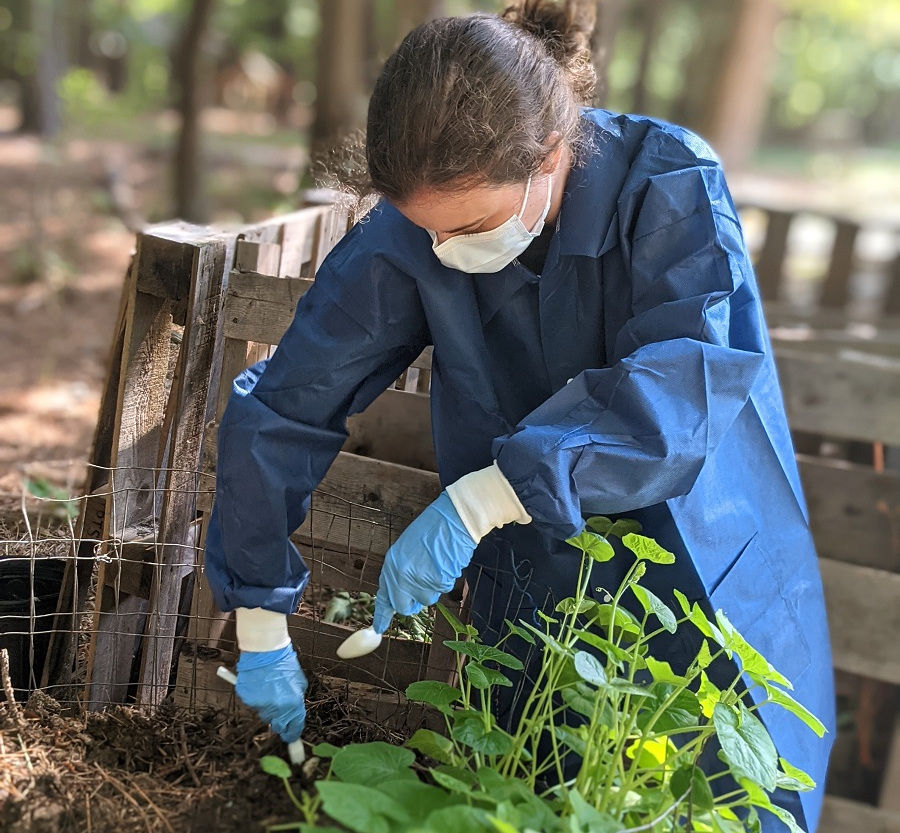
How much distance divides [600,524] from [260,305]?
0.97 meters

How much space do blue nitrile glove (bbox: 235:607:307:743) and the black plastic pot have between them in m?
0.86

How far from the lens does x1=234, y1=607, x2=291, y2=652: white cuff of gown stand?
→ 1741 millimetres

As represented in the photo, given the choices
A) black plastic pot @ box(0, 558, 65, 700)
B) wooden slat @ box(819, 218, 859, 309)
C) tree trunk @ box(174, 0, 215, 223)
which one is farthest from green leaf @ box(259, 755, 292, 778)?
tree trunk @ box(174, 0, 215, 223)

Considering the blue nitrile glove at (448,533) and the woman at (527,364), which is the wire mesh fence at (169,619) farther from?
the blue nitrile glove at (448,533)

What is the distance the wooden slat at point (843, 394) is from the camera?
3137mm

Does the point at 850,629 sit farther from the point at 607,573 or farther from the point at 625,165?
the point at 625,165

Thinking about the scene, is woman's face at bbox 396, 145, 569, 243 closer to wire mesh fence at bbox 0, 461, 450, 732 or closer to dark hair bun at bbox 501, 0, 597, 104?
dark hair bun at bbox 501, 0, 597, 104

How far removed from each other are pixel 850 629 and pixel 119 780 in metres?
2.34

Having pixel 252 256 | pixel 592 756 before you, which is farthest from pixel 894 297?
pixel 592 756

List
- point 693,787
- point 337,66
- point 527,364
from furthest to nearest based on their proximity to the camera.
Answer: point 337,66 < point 527,364 < point 693,787

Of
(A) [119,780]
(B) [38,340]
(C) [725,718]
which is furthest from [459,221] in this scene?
(B) [38,340]

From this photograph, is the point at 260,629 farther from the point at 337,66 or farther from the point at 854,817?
the point at 337,66

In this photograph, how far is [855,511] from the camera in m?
3.34

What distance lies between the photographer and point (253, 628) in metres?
1.74
